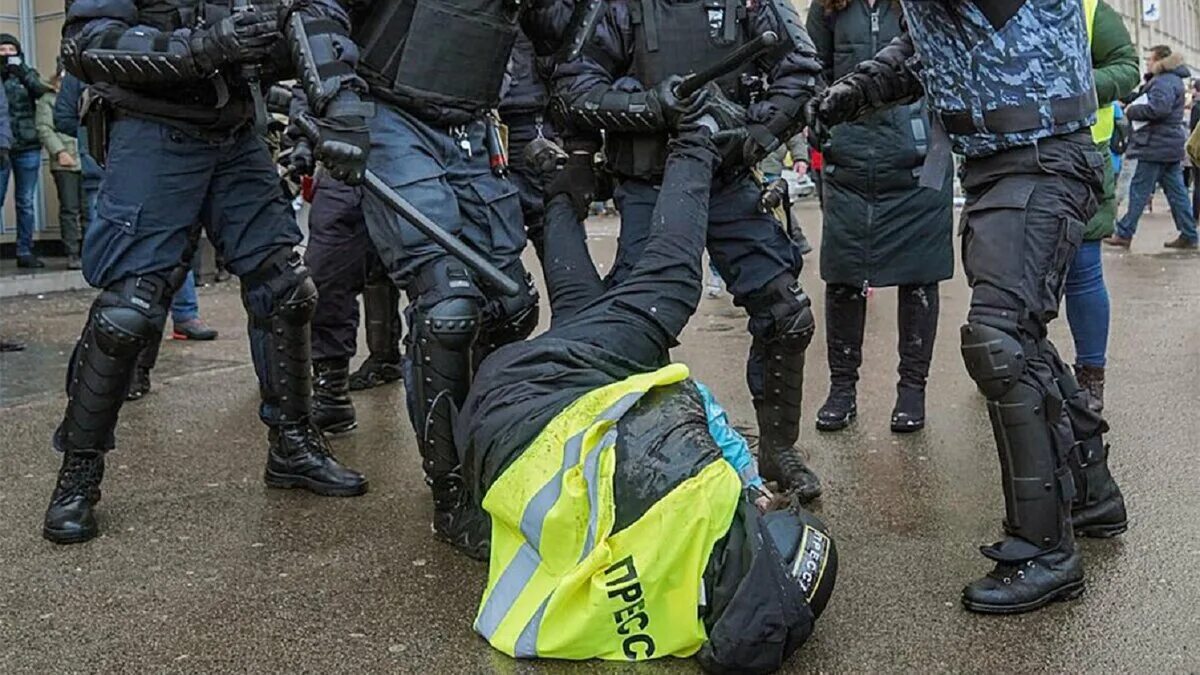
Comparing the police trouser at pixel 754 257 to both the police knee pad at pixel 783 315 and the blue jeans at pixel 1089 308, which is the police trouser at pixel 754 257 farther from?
the blue jeans at pixel 1089 308

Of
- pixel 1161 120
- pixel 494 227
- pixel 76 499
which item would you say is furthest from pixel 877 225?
pixel 1161 120

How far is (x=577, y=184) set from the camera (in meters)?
4.15

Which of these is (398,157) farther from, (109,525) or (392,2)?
(109,525)

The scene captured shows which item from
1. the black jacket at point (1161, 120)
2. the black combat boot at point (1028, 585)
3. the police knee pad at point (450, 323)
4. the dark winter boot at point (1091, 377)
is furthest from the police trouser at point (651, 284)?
the black jacket at point (1161, 120)

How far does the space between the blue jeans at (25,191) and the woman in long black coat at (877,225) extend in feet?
24.0

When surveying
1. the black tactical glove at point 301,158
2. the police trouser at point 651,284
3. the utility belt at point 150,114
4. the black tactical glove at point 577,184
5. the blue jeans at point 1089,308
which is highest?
the utility belt at point 150,114

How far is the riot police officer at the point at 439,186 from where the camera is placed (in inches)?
156

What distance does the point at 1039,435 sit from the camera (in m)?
3.47

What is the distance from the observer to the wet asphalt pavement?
3221mm

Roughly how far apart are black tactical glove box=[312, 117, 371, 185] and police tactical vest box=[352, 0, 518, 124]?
13.9 inches

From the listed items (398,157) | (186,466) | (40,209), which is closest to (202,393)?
(186,466)

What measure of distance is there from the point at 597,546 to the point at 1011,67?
1.66 meters

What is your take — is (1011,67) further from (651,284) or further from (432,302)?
(432,302)

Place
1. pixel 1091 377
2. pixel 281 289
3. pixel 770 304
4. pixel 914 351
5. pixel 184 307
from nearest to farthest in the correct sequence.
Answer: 1. pixel 770 304
2. pixel 281 289
3. pixel 914 351
4. pixel 1091 377
5. pixel 184 307
